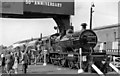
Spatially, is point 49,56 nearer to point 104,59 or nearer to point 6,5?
point 6,5

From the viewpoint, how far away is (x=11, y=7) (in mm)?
21922

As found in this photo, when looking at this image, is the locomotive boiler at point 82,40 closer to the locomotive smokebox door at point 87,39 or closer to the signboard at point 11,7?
the locomotive smokebox door at point 87,39

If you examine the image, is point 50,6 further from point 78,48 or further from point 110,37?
point 110,37

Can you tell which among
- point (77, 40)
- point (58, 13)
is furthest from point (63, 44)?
point (58, 13)

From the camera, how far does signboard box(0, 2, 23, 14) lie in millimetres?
21359

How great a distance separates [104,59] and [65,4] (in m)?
12.2

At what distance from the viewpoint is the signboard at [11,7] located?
70.1 feet

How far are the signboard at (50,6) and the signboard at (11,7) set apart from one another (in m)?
0.63

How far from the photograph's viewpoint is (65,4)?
2353 centimetres

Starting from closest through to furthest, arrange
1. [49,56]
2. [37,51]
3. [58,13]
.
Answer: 1. [49,56]
2. [58,13]
3. [37,51]

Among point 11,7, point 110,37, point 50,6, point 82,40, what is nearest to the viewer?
point 82,40

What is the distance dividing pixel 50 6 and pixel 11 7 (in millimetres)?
4176

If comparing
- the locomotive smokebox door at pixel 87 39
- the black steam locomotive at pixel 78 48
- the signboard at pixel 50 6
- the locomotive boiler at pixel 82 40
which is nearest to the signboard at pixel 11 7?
the signboard at pixel 50 6

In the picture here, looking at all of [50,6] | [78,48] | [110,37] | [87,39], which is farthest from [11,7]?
→ [110,37]
